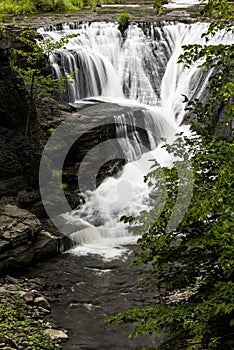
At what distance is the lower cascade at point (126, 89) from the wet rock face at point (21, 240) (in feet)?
2.50

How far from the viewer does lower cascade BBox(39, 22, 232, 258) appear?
37.3 feet

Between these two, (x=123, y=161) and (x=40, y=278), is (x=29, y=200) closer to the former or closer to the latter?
(x=40, y=278)

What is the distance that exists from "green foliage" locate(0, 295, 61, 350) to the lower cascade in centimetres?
307

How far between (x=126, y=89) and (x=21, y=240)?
951 centimetres

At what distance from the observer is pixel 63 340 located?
693 cm

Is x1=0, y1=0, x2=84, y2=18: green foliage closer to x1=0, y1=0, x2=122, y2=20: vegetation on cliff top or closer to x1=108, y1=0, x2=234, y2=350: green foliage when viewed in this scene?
x1=0, y1=0, x2=122, y2=20: vegetation on cliff top

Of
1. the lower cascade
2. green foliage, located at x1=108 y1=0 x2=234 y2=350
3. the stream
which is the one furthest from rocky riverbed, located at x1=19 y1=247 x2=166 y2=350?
green foliage, located at x1=108 y1=0 x2=234 y2=350

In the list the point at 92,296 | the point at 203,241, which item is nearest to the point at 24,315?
the point at 92,296

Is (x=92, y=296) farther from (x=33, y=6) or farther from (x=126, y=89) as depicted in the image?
(x=33, y=6)

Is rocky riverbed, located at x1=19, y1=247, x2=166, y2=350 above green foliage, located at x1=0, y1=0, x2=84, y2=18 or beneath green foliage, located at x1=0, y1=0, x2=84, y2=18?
beneath

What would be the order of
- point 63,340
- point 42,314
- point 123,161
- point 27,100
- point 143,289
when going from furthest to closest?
1. point 123,161
2. point 27,100
3. point 143,289
4. point 42,314
5. point 63,340

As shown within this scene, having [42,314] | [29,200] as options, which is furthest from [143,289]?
[29,200]

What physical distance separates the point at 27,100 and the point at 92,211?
133 inches

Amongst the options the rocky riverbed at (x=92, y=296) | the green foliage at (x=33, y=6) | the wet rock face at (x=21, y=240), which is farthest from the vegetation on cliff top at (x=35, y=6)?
the rocky riverbed at (x=92, y=296)
